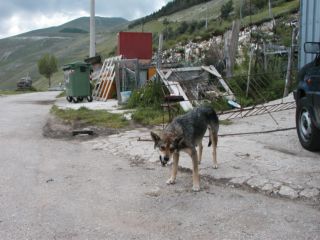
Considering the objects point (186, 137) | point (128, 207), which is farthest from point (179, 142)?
point (128, 207)

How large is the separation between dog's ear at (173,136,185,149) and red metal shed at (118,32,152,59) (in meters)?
16.7

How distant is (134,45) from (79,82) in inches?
164

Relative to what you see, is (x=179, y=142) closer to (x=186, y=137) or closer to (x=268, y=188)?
(x=186, y=137)

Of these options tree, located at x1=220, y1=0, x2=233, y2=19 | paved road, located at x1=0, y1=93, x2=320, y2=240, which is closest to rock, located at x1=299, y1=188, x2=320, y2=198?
paved road, located at x1=0, y1=93, x2=320, y2=240

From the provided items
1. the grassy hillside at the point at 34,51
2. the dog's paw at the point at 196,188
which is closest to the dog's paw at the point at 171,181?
the dog's paw at the point at 196,188

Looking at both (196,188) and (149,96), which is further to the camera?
(149,96)

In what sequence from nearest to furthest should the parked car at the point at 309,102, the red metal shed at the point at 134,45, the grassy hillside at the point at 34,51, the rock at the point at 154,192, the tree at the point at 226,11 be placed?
the rock at the point at 154,192 < the parked car at the point at 309,102 < the red metal shed at the point at 134,45 < the tree at the point at 226,11 < the grassy hillside at the point at 34,51

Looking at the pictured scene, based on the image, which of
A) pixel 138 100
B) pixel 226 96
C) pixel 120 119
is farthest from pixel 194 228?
pixel 138 100

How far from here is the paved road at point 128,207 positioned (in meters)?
4.70

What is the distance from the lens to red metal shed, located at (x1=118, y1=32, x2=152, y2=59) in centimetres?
2252

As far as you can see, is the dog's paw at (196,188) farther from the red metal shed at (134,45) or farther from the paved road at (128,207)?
the red metal shed at (134,45)

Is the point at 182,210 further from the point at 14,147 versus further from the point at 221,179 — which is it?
the point at 14,147

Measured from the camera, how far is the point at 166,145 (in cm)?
580

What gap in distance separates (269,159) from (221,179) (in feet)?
3.93
